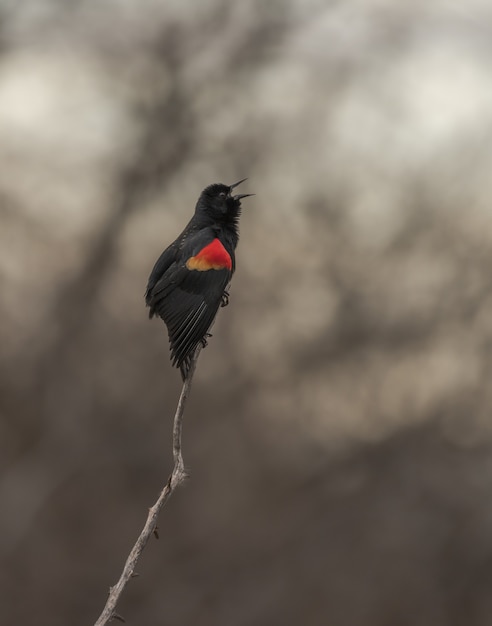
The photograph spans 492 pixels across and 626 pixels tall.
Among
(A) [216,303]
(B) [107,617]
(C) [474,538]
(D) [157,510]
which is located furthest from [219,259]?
(C) [474,538]

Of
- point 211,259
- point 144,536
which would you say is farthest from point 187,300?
point 144,536

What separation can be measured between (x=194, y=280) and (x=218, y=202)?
2.29 ft

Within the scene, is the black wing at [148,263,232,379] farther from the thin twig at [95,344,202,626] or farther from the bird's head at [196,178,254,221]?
the thin twig at [95,344,202,626]

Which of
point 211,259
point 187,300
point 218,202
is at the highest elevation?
point 218,202

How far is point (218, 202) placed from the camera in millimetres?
4211

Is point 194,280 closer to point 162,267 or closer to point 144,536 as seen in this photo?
point 162,267

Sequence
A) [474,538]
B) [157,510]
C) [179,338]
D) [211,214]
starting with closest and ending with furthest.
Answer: [157,510] < [179,338] < [211,214] < [474,538]

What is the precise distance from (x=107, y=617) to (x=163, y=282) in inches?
83.6

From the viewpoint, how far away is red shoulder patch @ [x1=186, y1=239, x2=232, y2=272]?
370 centimetres

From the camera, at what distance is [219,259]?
3.79 meters

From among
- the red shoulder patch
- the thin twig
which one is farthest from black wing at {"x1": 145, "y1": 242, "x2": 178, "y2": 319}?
the thin twig

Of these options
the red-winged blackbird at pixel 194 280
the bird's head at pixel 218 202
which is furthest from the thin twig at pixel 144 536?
the bird's head at pixel 218 202

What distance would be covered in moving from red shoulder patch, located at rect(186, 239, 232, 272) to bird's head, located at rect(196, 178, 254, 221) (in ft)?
1.05

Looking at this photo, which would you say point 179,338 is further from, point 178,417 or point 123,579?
point 123,579
